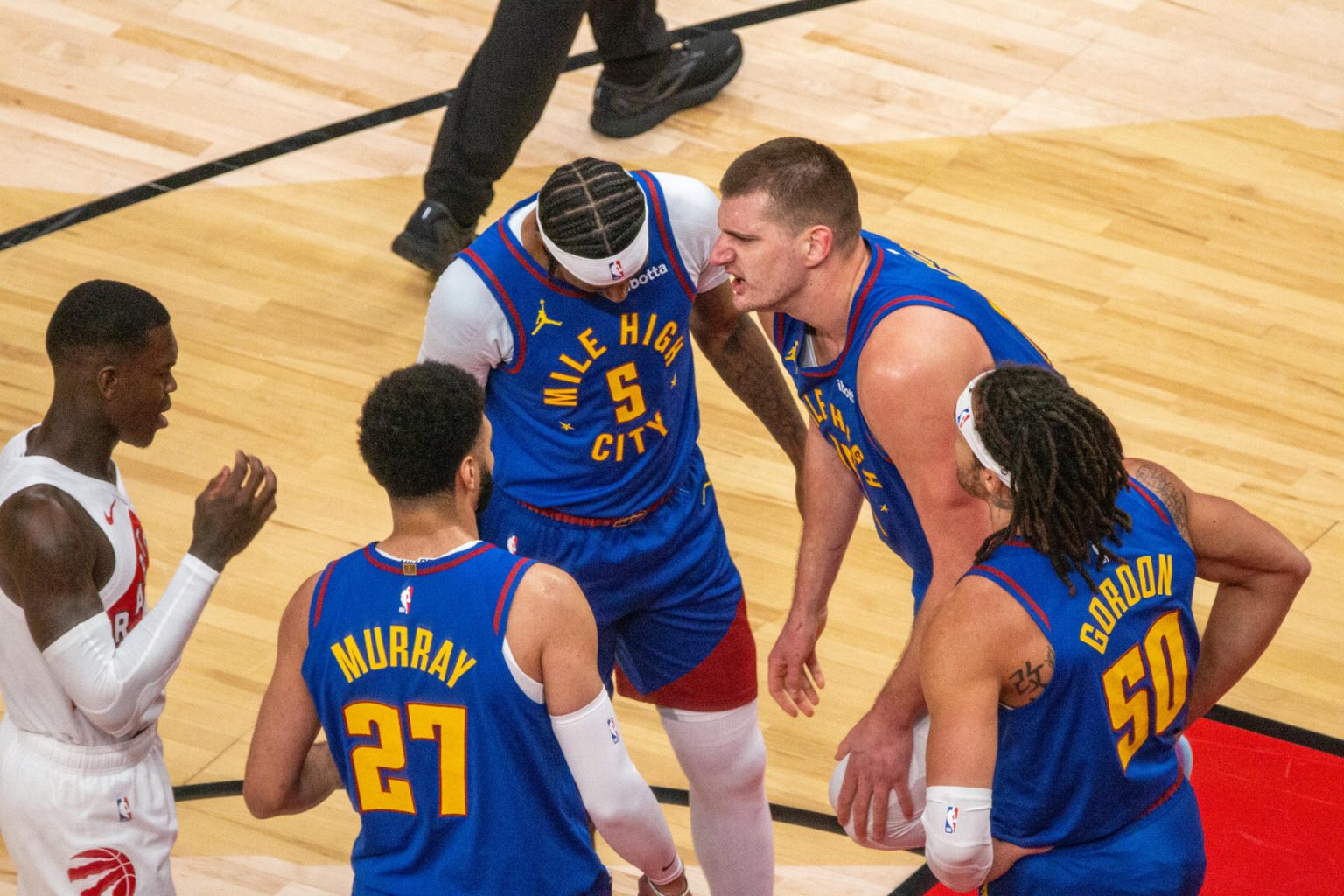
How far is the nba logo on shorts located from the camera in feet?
10.7

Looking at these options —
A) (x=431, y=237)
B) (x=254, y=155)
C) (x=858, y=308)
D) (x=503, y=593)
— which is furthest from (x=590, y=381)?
(x=254, y=155)

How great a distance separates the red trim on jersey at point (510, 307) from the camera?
12.0 feet

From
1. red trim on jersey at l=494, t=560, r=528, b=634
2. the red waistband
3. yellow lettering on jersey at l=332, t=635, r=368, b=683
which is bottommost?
the red waistband

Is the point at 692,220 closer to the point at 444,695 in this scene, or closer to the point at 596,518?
the point at 596,518

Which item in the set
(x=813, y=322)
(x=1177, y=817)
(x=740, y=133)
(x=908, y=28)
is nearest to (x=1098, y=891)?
(x=1177, y=817)

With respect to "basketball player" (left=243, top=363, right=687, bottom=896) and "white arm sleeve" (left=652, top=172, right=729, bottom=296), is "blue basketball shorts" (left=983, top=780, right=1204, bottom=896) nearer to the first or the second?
"basketball player" (left=243, top=363, right=687, bottom=896)

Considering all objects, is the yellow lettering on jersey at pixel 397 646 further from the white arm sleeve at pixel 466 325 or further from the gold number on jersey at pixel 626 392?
the gold number on jersey at pixel 626 392

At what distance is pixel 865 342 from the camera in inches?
132

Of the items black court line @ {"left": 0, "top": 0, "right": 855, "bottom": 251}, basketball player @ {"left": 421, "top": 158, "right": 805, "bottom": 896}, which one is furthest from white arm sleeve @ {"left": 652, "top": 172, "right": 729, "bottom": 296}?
black court line @ {"left": 0, "top": 0, "right": 855, "bottom": 251}

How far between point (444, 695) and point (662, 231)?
4.35 feet

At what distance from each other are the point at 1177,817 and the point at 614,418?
1.42 meters

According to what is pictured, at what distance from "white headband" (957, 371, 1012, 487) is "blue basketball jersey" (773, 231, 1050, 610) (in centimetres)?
41

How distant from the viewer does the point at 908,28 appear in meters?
7.81

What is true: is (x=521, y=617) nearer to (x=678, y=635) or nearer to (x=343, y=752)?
(x=343, y=752)
